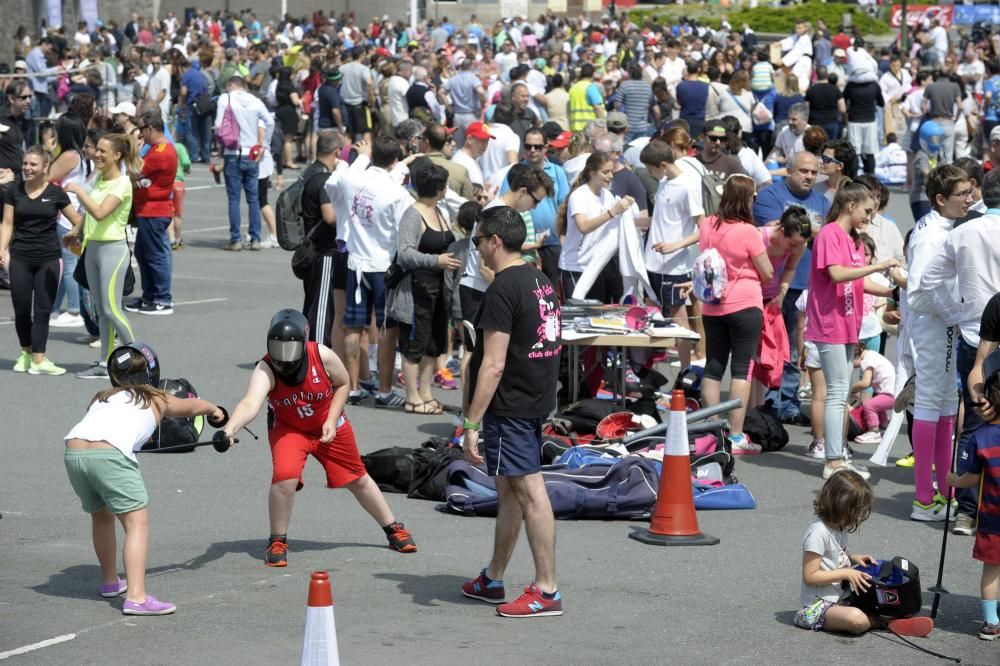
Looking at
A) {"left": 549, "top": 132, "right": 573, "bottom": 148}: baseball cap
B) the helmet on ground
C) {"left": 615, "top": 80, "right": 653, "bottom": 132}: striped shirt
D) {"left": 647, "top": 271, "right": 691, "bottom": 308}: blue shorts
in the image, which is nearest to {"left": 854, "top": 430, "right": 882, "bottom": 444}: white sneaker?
{"left": 647, "top": 271, "right": 691, "bottom": 308}: blue shorts

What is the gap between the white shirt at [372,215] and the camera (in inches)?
449

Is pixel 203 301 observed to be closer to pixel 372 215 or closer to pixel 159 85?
pixel 372 215

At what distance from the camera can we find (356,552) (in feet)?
25.8

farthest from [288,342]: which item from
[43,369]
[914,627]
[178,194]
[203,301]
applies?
[178,194]

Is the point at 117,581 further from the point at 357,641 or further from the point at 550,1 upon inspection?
the point at 550,1

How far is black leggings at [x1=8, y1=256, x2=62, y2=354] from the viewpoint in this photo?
12156mm

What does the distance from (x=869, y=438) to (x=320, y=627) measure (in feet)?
23.7

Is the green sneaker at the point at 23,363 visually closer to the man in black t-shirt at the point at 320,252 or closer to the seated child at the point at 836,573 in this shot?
the man in black t-shirt at the point at 320,252

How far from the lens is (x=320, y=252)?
1195cm

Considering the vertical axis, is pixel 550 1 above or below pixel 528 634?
above

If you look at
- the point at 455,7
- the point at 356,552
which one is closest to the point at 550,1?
the point at 455,7

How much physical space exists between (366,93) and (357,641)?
69.3 ft

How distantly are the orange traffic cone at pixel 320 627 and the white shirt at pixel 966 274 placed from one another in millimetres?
5034

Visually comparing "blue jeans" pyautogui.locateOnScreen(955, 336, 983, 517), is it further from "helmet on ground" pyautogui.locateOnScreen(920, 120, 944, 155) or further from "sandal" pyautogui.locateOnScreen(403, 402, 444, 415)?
"helmet on ground" pyautogui.locateOnScreen(920, 120, 944, 155)
